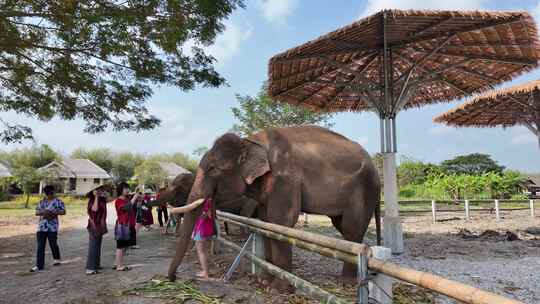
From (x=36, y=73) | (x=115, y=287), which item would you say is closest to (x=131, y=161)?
(x=36, y=73)

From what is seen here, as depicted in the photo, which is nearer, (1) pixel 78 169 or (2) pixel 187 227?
(2) pixel 187 227

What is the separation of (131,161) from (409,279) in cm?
A: 7368

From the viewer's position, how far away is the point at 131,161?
71.2 meters

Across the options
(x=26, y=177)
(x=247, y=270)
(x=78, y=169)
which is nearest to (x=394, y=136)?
(x=247, y=270)

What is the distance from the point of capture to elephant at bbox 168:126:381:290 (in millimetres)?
5027

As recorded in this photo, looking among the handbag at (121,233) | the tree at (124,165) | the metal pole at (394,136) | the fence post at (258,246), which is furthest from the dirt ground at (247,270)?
the tree at (124,165)

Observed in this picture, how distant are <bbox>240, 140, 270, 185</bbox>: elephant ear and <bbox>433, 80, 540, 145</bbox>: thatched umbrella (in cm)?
1015

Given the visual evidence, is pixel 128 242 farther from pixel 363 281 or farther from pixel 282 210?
pixel 363 281

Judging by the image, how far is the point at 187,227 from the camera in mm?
5062

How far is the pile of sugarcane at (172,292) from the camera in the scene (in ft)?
14.5

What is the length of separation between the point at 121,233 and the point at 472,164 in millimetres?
62621

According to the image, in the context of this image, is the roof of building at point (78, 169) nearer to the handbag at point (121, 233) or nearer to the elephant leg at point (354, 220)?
the handbag at point (121, 233)

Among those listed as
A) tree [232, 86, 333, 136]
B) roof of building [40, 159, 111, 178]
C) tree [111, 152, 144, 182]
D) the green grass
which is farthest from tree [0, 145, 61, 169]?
tree [232, 86, 333, 136]

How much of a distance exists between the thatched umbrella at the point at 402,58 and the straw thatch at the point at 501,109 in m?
2.31
